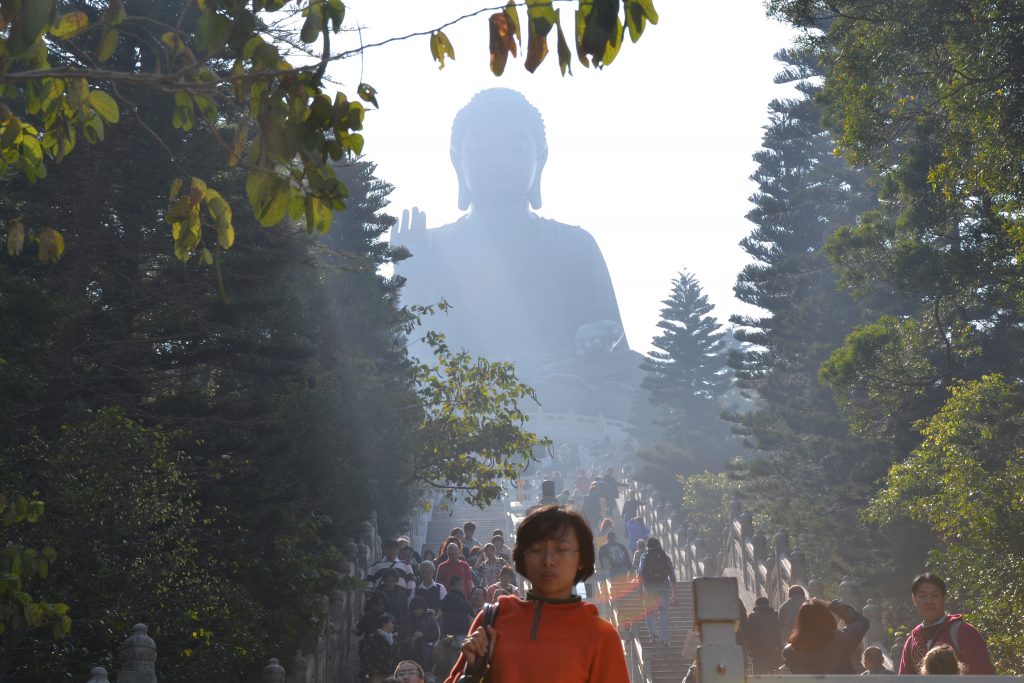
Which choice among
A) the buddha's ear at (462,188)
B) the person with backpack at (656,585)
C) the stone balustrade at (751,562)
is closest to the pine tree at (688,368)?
the stone balustrade at (751,562)

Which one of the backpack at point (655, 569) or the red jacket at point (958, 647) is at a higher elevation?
the backpack at point (655, 569)

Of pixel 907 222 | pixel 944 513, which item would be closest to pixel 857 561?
pixel 907 222

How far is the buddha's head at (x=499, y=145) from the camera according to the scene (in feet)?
218

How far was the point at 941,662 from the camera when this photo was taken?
5.56 metres

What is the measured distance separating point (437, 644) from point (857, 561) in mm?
11900

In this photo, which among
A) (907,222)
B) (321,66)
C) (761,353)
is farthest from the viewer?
(761,353)

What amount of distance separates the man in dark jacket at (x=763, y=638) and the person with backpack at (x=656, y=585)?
14.3ft

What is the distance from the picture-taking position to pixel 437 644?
11383 millimetres

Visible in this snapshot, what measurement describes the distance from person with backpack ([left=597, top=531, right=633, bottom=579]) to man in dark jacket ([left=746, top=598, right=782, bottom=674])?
828cm

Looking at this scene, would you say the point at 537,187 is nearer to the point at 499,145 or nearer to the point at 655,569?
the point at 499,145

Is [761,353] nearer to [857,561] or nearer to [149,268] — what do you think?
[857,561]

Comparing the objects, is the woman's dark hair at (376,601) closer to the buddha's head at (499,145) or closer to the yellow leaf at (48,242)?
the yellow leaf at (48,242)

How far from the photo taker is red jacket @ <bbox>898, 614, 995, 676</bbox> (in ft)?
19.5

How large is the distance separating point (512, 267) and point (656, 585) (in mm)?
51684
